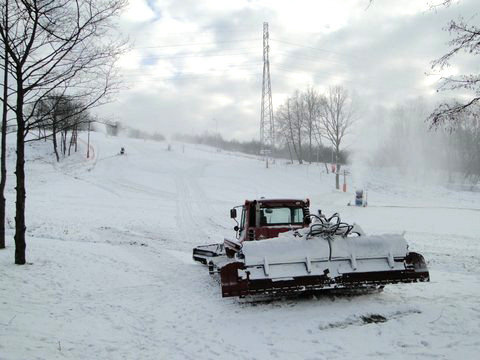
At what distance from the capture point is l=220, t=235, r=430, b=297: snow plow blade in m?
7.08

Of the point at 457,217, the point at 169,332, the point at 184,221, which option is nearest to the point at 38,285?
the point at 169,332

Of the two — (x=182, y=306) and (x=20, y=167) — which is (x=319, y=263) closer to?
(x=182, y=306)

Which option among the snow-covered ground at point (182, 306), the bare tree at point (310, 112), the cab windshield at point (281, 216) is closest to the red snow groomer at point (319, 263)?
the snow-covered ground at point (182, 306)

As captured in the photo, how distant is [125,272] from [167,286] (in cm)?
168

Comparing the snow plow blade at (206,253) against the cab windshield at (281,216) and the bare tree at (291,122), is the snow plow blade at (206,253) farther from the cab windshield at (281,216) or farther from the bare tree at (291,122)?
the bare tree at (291,122)

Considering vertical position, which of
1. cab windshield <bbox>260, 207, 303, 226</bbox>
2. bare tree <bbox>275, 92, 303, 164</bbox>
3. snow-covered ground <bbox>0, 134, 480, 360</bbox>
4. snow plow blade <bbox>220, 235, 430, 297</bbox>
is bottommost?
snow-covered ground <bbox>0, 134, 480, 360</bbox>

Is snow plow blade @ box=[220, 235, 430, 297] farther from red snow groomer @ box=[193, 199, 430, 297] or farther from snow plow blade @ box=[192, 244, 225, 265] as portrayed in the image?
snow plow blade @ box=[192, 244, 225, 265]

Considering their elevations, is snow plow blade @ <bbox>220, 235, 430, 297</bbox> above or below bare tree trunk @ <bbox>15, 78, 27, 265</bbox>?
below

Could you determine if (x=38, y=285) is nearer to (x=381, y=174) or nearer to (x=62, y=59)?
(x=62, y=59)

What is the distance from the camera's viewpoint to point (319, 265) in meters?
7.37

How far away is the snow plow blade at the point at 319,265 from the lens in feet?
23.2

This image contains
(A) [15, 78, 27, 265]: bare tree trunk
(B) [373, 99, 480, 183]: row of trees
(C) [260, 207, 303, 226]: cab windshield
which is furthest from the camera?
(B) [373, 99, 480, 183]: row of trees

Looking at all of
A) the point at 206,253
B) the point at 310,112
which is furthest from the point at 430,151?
the point at 206,253

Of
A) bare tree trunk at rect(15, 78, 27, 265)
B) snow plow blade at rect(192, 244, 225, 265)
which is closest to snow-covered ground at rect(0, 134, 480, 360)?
snow plow blade at rect(192, 244, 225, 265)
